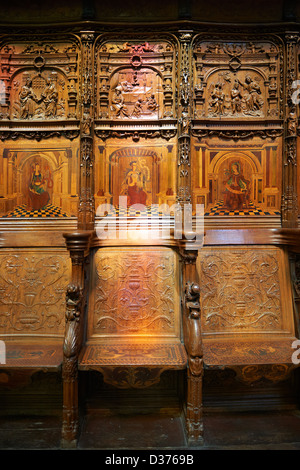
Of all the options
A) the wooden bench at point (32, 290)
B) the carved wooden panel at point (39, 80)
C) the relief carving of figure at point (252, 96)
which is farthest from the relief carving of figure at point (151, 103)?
the wooden bench at point (32, 290)

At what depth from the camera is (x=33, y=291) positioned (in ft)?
11.0

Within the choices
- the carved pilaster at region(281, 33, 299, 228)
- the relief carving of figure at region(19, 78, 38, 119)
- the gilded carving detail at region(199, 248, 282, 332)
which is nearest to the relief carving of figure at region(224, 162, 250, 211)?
the carved pilaster at region(281, 33, 299, 228)

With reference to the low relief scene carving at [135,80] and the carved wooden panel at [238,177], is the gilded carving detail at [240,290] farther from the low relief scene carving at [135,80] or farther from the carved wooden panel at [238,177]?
the low relief scene carving at [135,80]

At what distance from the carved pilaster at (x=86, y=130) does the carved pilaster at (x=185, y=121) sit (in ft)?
3.31

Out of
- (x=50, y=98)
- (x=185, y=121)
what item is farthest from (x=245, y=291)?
(x=50, y=98)

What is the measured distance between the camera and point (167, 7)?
11.4 feet

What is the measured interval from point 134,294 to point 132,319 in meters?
0.26

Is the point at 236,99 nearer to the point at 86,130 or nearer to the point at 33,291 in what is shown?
the point at 86,130

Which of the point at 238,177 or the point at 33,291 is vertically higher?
the point at 238,177

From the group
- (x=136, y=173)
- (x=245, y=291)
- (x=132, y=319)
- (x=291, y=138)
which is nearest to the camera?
(x=132, y=319)

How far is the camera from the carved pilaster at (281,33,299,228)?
351 centimetres

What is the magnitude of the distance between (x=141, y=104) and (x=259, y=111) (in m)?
1.38

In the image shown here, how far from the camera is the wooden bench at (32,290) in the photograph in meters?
3.26
